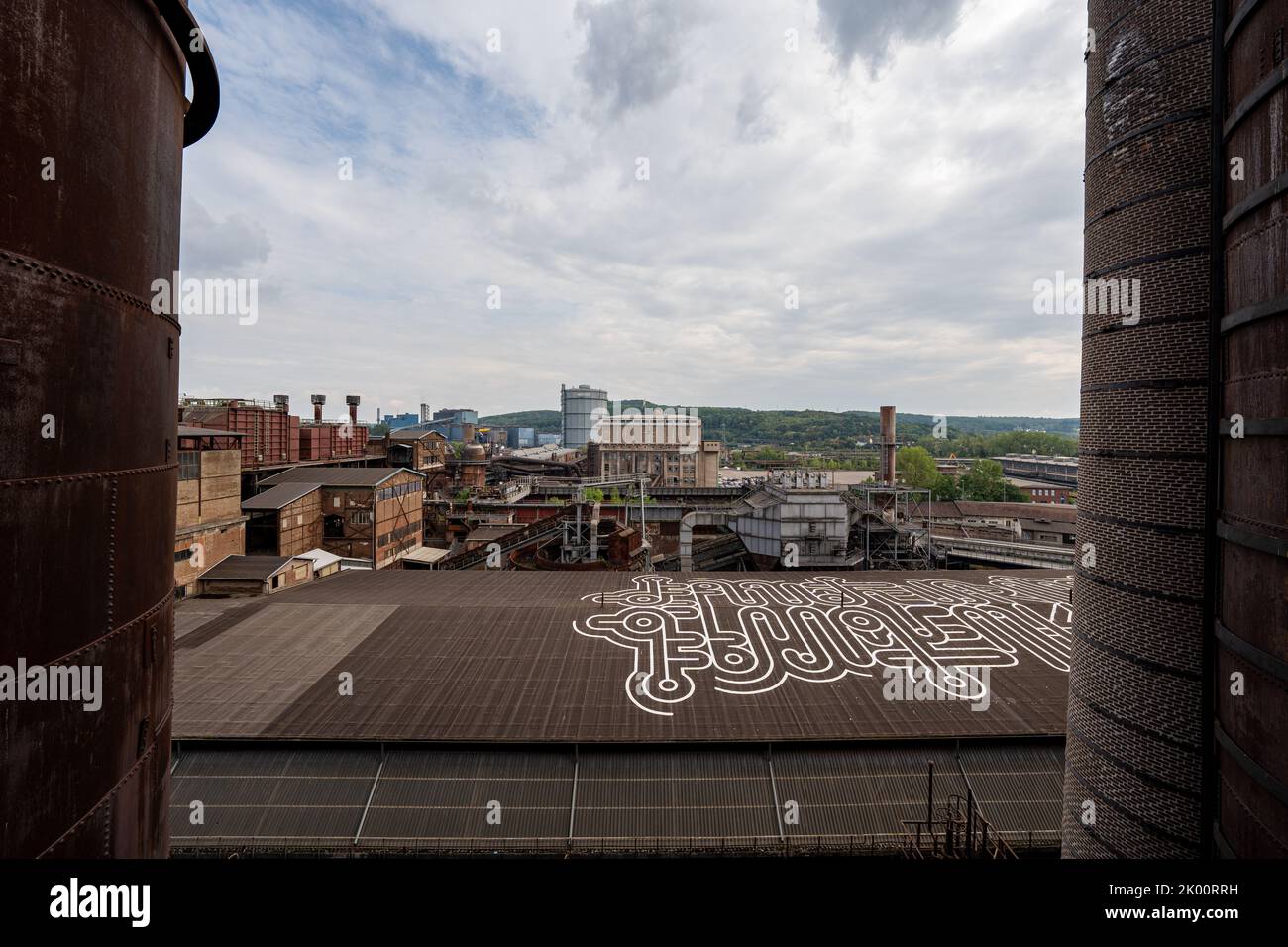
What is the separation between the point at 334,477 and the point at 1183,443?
141 feet

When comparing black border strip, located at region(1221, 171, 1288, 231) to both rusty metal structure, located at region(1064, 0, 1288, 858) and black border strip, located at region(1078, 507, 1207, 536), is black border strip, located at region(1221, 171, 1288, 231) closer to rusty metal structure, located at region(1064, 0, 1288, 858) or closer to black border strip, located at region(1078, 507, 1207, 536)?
rusty metal structure, located at region(1064, 0, 1288, 858)

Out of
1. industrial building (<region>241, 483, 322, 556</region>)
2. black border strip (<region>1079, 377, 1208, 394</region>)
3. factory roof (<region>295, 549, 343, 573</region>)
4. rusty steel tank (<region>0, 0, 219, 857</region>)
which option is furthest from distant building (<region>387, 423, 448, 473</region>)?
black border strip (<region>1079, 377, 1208, 394</region>)

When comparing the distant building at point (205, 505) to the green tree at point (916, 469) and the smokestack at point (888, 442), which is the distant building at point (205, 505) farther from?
the green tree at point (916, 469)

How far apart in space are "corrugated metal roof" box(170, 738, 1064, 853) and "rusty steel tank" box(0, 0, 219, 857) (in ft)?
26.7

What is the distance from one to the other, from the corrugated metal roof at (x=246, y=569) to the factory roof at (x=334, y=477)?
11265mm

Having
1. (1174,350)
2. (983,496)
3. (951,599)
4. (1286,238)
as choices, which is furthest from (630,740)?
(983,496)

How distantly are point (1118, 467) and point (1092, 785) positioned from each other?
500 centimetres

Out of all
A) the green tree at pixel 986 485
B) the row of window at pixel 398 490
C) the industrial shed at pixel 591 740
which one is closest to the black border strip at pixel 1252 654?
the industrial shed at pixel 591 740

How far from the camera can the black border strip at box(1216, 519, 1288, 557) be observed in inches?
226

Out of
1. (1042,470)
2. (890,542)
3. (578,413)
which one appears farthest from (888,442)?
(578,413)

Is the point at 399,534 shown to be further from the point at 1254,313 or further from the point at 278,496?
the point at 1254,313

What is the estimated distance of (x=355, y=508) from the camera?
1564 inches

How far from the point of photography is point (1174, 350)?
8141 mm
